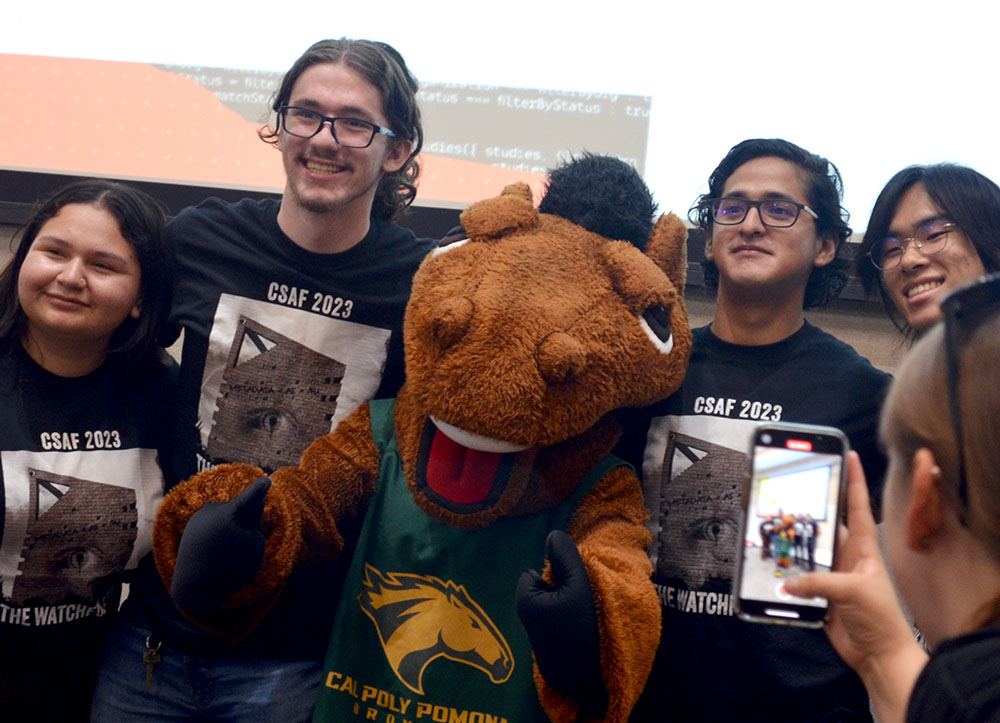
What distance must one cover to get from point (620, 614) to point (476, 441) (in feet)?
0.97

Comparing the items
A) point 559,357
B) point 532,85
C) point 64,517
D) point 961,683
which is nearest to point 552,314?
point 559,357

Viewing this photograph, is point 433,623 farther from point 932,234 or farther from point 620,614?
point 932,234

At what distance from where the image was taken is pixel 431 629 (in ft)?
4.22

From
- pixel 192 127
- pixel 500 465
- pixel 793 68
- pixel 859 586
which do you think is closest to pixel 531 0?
pixel 793 68

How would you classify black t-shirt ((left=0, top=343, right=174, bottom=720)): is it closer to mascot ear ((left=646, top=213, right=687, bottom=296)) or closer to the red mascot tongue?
the red mascot tongue

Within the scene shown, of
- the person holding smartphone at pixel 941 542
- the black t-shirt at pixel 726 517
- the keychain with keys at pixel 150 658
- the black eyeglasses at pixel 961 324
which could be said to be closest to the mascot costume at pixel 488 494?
the black t-shirt at pixel 726 517

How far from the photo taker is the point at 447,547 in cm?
129

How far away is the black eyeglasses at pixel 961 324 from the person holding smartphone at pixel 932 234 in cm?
81

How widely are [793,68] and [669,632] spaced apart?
1523 millimetres

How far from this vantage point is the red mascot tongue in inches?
49.8

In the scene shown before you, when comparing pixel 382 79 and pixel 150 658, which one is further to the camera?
pixel 382 79

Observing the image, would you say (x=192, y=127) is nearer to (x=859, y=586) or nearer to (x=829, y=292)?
(x=829, y=292)

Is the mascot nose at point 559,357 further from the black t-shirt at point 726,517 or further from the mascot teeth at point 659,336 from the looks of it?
the black t-shirt at point 726,517

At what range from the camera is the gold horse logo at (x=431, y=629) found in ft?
4.17
